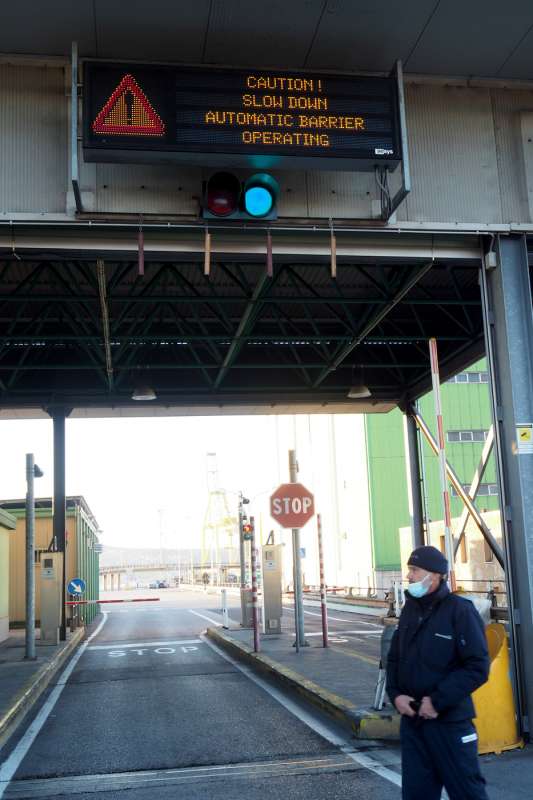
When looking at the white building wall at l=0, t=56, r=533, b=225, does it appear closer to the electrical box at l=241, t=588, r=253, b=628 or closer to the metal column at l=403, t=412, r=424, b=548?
the metal column at l=403, t=412, r=424, b=548

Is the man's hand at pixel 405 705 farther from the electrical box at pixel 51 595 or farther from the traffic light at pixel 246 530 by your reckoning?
the electrical box at pixel 51 595

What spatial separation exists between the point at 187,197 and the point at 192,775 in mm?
5892

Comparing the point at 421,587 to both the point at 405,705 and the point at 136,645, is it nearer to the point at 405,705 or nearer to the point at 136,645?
the point at 405,705

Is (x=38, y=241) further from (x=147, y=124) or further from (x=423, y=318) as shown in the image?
(x=423, y=318)

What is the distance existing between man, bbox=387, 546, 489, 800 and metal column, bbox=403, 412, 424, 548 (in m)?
14.2

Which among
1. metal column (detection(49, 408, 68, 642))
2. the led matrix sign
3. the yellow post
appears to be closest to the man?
the yellow post

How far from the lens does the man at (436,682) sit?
454 cm

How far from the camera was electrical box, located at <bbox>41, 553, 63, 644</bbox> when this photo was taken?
65.1 feet

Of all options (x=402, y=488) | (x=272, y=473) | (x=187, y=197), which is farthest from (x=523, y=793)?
(x=272, y=473)

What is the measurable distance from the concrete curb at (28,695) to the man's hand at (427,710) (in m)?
6.20

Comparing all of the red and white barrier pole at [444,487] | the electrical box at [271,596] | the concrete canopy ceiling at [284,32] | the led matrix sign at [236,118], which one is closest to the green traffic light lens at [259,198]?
the led matrix sign at [236,118]

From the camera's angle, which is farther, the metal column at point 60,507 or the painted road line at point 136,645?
the painted road line at point 136,645

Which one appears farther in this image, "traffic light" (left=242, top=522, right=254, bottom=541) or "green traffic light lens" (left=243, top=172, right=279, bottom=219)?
"traffic light" (left=242, top=522, right=254, bottom=541)

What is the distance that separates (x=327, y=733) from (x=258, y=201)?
18.8 feet
